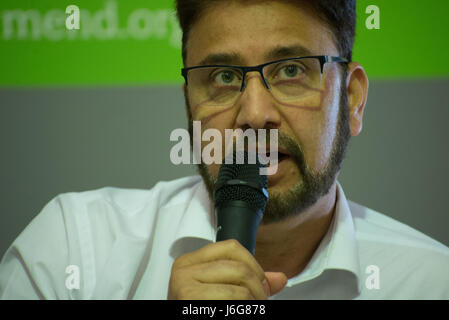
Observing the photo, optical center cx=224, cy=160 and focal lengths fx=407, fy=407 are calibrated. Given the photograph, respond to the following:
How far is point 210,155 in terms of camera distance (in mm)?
1227

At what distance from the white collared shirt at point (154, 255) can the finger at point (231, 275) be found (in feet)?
1.80

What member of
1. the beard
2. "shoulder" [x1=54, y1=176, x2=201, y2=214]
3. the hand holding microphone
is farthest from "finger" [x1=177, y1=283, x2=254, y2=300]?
"shoulder" [x1=54, y1=176, x2=201, y2=214]

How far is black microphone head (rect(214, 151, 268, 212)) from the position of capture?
0.84 meters

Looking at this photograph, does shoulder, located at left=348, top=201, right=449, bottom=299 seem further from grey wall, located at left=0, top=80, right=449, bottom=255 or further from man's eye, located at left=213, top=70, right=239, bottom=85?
man's eye, located at left=213, top=70, right=239, bottom=85

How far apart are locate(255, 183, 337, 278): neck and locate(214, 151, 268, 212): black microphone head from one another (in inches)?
18.5

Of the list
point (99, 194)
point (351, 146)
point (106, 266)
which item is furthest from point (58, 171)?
point (351, 146)

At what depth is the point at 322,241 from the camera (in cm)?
139

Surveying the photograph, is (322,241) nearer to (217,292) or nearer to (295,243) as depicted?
(295,243)

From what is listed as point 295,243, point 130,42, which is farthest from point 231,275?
point 130,42

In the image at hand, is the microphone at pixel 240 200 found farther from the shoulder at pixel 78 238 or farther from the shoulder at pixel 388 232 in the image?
the shoulder at pixel 388 232

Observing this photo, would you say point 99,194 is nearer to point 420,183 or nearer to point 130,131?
point 130,131
